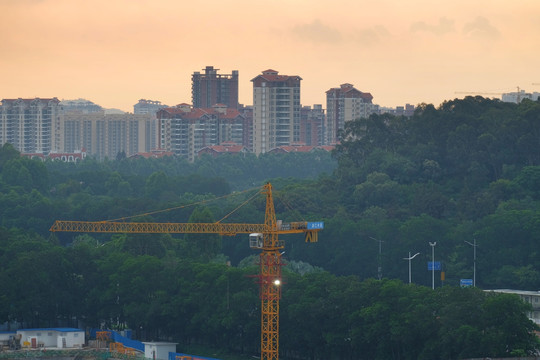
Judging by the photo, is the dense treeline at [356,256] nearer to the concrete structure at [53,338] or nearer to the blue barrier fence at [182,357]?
the blue barrier fence at [182,357]

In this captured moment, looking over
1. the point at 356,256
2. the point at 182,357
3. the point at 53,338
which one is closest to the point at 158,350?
the point at 182,357

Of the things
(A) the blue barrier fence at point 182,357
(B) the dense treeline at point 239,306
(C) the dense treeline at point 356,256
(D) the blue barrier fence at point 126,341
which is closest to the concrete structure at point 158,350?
(A) the blue barrier fence at point 182,357

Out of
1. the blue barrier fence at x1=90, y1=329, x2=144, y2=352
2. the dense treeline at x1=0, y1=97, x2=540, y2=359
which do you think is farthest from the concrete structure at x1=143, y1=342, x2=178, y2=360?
the dense treeline at x1=0, y1=97, x2=540, y2=359

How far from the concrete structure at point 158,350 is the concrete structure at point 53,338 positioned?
6231 mm

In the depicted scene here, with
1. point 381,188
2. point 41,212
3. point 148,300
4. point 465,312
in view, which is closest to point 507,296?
point 465,312

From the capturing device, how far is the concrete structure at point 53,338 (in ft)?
335

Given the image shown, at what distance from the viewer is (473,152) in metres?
154

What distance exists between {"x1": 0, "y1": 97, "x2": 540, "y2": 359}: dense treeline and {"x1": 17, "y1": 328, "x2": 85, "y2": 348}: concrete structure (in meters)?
3.99

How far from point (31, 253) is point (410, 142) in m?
60.1

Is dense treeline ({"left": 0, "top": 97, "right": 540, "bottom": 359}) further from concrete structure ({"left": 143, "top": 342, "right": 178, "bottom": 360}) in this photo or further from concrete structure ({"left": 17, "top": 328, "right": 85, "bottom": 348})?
concrete structure ({"left": 17, "top": 328, "right": 85, "bottom": 348})

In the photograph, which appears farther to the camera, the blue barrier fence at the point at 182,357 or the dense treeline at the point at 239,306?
the blue barrier fence at the point at 182,357

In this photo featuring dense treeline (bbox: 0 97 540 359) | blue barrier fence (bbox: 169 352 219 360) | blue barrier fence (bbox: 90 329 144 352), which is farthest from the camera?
blue barrier fence (bbox: 90 329 144 352)

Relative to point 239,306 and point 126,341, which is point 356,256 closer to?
point 239,306

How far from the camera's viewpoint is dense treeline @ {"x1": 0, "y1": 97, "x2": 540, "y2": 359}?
90.6 meters
